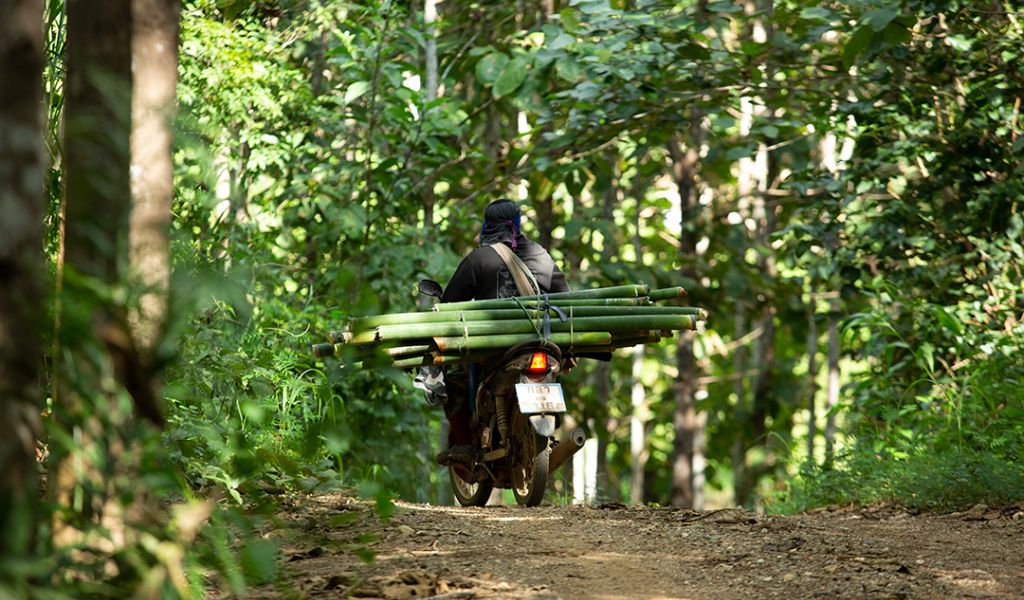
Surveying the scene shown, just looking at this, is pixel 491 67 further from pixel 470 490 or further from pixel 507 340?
pixel 507 340

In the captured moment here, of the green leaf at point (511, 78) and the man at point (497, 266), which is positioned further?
the green leaf at point (511, 78)

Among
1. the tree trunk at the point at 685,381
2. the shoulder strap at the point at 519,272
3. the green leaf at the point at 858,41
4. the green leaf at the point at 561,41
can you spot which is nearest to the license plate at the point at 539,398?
the shoulder strap at the point at 519,272

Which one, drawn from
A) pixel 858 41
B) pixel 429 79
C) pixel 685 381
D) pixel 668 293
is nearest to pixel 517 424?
pixel 668 293

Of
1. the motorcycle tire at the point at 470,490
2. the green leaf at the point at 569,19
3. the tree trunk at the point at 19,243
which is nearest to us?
the tree trunk at the point at 19,243

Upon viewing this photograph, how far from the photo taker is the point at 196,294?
3443 mm

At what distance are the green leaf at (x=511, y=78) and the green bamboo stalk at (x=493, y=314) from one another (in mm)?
4048

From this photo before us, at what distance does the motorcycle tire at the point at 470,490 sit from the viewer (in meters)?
8.86

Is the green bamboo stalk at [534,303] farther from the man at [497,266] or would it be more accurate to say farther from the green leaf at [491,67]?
the green leaf at [491,67]

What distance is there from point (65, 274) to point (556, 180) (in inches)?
430

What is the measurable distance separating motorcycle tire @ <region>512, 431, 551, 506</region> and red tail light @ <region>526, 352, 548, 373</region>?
1.35ft

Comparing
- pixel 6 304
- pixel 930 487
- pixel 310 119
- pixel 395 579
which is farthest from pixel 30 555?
pixel 310 119

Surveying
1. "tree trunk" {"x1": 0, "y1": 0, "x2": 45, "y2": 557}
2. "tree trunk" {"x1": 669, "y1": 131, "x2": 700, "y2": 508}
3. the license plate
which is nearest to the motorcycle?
the license plate

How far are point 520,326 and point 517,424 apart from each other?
784 mm

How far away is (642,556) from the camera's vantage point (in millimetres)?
5625
